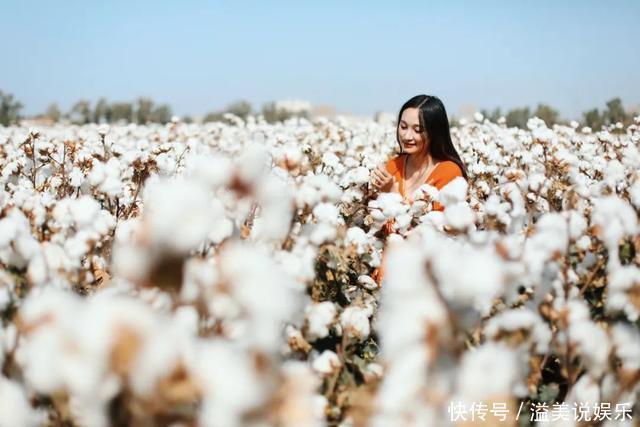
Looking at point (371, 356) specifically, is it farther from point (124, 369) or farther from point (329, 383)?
point (124, 369)

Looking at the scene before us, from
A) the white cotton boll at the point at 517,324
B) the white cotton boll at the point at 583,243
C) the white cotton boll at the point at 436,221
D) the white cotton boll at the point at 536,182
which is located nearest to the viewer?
the white cotton boll at the point at 517,324

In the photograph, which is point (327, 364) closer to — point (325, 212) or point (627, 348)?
point (325, 212)

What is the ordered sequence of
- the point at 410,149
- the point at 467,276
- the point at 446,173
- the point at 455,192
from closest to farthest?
1. the point at 467,276
2. the point at 455,192
3. the point at 446,173
4. the point at 410,149

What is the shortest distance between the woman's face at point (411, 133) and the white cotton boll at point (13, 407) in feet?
7.86

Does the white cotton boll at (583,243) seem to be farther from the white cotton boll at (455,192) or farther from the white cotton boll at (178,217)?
the white cotton boll at (178,217)

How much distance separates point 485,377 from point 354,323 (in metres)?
0.69

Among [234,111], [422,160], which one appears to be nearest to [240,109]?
[234,111]

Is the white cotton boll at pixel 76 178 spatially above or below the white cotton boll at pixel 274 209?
above

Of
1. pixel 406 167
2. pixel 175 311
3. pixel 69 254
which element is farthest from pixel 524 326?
pixel 406 167

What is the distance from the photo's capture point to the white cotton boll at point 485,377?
90 cm

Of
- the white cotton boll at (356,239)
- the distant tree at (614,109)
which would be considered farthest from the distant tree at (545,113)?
the white cotton boll at (356,239)

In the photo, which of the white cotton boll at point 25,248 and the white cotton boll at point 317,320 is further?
the white cotton boll at point 317,320

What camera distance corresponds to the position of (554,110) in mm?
15203

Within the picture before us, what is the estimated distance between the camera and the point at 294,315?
4.52 ft
